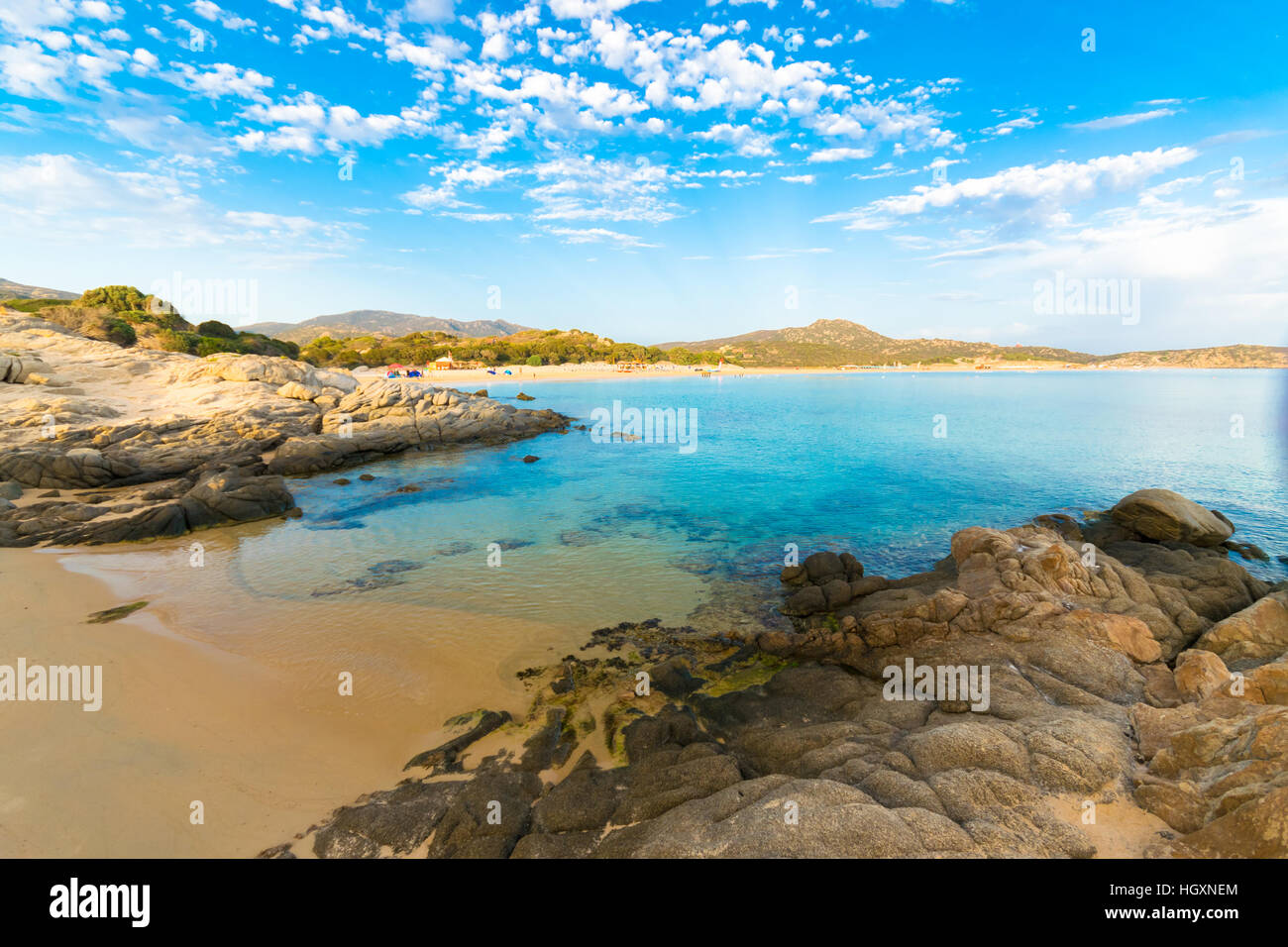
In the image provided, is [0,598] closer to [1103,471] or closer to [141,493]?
[141,493]

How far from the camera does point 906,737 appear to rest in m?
7.51

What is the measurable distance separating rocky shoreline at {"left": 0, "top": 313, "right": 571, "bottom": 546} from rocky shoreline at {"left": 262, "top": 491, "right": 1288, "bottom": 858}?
2023cm

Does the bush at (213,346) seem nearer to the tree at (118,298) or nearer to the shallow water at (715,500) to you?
A: the tree at (118,298)

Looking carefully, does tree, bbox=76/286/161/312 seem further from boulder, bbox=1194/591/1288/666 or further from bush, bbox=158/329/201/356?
boulder, bbox=1194/591/1288/666

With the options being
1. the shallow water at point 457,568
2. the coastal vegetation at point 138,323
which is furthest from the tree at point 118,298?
the shallow water at point 457,568

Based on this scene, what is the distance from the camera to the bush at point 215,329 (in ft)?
226

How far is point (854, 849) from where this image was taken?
518 centimetres

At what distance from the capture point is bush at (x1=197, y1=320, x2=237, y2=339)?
226ft

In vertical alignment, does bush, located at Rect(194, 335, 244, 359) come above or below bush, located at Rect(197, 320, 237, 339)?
below

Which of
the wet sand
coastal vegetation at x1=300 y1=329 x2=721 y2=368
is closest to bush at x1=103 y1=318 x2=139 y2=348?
coastal vegetation at x1=300 y1=329 x2=721 y2=368

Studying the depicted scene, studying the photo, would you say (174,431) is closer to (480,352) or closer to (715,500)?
(715,500)

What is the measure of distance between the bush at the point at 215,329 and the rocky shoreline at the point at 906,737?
→ 8448cm

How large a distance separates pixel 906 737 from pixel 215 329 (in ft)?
303
